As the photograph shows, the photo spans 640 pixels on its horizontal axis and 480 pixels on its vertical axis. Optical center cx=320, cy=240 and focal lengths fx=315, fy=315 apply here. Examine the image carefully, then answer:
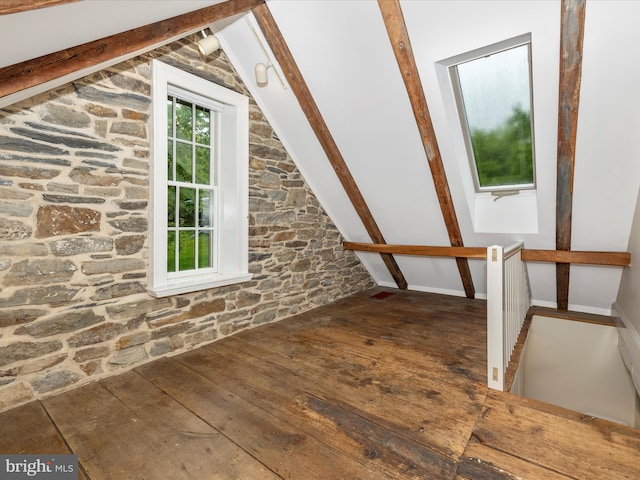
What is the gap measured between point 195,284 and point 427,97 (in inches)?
94.5

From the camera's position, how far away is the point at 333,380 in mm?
2184

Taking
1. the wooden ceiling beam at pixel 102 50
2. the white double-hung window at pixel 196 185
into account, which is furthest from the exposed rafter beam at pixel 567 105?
the white double-hung window at pixel 196 185

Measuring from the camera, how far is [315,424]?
5.59ft

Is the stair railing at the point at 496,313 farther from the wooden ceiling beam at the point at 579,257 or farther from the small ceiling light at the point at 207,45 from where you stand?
the small ceiling light at the point at 207,45

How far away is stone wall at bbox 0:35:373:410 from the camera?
1814 mm

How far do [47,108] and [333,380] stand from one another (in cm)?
248

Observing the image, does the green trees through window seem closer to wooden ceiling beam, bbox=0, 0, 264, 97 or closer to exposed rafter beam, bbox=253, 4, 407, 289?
exposed rafter beam, bbox=253, 4, 407, 289

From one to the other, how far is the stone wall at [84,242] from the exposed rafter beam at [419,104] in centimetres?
151

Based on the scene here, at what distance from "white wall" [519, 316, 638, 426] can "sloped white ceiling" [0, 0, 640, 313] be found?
0.47 metres

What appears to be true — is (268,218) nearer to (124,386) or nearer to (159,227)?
(159,227)

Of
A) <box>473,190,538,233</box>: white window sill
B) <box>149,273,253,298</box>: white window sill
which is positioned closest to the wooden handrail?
<box>473,190,538,233</box>: white window sill

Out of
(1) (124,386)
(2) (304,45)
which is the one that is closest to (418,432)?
(1) (124,386)

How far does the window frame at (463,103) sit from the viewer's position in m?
2.14

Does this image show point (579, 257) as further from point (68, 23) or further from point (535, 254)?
point (68, 23)
